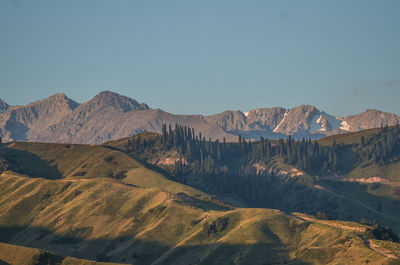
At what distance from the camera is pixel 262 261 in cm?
19188

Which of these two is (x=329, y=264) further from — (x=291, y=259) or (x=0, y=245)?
(x=0, y=245)

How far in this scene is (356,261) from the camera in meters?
166

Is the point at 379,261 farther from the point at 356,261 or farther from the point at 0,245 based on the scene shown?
the point at 0,245

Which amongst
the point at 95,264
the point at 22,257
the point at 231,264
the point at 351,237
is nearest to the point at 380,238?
the point at 351,237

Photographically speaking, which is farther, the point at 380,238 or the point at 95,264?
the point at 380,238

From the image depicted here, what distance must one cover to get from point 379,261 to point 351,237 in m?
33.3

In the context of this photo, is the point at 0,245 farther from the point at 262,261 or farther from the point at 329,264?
the point at 329,264

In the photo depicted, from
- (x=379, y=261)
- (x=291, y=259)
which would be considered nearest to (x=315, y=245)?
(x=291, y=259)

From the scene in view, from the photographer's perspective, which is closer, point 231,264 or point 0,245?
point 0,245

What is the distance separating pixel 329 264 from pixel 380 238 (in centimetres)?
3458

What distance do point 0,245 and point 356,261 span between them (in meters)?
104

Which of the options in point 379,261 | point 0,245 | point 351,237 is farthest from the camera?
point 351,237

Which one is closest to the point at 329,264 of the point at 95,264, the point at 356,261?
the point at 356,261

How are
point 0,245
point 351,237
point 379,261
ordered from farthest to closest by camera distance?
1. point 351,237
2. point 0,245
3. point 379,261
